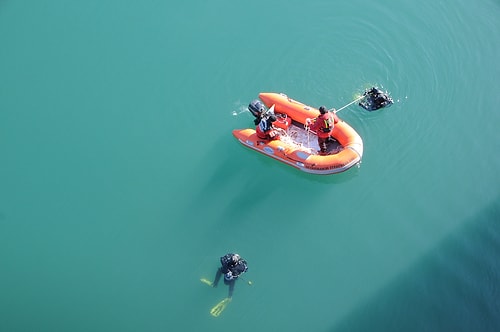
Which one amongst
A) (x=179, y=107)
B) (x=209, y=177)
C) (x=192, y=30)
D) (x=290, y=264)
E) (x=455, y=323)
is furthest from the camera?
(x=192, y=30)

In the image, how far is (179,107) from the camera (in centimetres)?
1434

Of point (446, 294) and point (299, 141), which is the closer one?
point (446, 294)

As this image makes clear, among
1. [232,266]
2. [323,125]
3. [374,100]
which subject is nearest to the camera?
[232,266]

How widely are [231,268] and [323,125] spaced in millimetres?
4241

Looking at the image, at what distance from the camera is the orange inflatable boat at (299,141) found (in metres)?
12.7

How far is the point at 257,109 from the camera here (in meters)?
13.4

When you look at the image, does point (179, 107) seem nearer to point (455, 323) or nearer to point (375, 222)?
point (375, 222)

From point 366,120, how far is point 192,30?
6113 millimetres

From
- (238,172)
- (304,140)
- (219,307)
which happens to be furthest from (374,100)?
(219,307)

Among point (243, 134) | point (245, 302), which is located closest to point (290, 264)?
point (245, 302)

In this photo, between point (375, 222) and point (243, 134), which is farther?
point (243, 134)

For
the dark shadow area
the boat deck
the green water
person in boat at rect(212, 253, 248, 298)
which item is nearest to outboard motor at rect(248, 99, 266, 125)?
the green water

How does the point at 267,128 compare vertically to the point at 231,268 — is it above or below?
above

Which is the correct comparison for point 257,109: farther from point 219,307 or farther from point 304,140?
point 219,307
